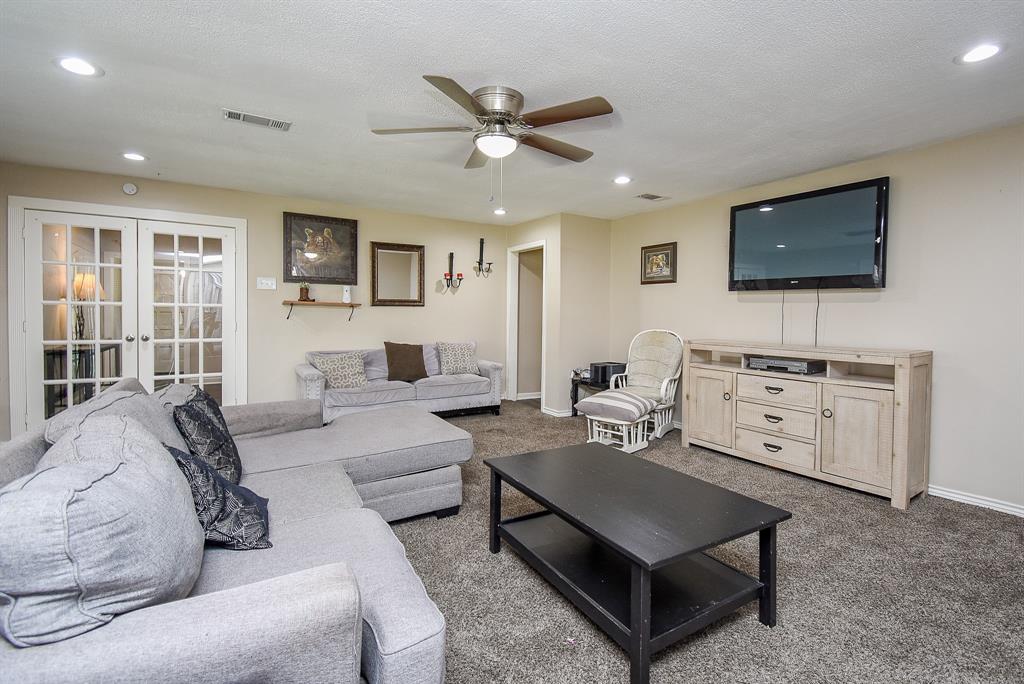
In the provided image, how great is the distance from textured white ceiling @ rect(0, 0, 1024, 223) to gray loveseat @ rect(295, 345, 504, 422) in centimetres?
202

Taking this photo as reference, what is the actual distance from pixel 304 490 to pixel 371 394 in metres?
2.74

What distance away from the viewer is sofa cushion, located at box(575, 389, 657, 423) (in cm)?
400

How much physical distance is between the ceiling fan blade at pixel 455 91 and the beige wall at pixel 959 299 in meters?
3.00

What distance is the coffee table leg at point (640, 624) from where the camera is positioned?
1472 millimetres

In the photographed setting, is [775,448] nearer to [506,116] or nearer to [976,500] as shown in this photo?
[976,500]

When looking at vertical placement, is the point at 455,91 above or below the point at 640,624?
above

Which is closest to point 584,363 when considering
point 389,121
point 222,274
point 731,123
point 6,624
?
point 731,123

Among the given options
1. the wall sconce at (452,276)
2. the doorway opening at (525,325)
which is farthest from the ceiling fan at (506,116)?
the doorway opening at (525,325)

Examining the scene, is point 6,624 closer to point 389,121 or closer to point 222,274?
point 389,121

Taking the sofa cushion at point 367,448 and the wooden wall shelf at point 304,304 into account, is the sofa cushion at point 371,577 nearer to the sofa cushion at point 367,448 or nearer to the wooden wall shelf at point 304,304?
the sofa cushion at point 367,448

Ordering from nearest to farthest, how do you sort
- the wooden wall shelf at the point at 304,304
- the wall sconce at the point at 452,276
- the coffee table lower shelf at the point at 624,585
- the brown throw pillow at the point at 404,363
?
the coffee table lower shelf at the point at 624,585
the wooden wall shelf at the point at 304,304
the brown throw pillow at the point at 404,363
the wall sconce at the point at 452,276

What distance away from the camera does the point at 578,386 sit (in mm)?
5391

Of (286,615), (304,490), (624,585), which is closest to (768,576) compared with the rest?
(624,585)

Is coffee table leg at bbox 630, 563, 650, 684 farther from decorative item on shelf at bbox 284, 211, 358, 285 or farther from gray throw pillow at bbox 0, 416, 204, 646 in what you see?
decorative item on shelf at bbox 284, 211, 358, 285
